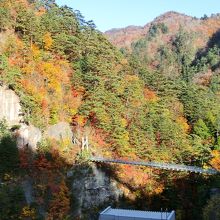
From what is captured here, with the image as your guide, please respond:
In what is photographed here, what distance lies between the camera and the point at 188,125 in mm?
63062

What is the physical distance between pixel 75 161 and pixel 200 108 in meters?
27.3

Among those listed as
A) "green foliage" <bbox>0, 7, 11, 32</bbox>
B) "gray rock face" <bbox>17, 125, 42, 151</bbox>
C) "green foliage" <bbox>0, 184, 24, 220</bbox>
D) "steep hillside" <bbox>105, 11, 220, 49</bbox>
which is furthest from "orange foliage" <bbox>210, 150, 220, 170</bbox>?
"steep hillside" <bbox>105, 11, 220, 49</bbox>

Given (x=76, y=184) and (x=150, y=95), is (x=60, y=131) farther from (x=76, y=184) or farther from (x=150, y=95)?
(x=150, y=95)

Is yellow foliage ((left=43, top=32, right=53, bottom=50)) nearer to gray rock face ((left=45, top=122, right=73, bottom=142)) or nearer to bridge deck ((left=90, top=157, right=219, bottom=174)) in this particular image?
gray rock face ((left=45, top=122, right=73, bottom=142))

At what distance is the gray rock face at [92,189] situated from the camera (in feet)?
132

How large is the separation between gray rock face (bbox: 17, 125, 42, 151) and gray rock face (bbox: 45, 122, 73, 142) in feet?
5.11

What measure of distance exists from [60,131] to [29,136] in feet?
14.4

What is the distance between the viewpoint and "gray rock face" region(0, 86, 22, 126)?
41562 millimetres

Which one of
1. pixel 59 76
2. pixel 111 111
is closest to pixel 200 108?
pixel 111 111

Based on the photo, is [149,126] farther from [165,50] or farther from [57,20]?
[165,50]

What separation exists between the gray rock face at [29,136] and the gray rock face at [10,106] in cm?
144

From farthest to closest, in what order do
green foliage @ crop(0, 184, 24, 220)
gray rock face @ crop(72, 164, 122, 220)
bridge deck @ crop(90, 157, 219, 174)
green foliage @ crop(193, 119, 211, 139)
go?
1. green foliage @ crop(193, 119, 211, 139)
2. gray rock face @ crop(72, 164, 122, 220)
3. bridge deck @ crop(90, 157, 219, 174)
4. green foliage @ crop(0, 184, 24, 220)

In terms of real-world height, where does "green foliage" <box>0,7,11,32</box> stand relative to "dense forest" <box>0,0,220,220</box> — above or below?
above

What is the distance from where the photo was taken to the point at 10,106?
4200 cm
